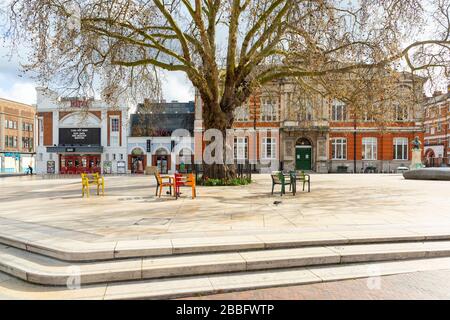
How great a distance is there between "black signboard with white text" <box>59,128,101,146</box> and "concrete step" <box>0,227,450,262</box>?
35.4 m

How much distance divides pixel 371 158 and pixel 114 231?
118ft

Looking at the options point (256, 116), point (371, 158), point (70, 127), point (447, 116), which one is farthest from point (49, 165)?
point (447, 116)

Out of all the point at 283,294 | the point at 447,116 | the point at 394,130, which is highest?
the point at 447,116

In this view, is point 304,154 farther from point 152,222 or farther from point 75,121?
point 152,222

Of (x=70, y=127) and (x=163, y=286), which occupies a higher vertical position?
(x=70, y=127)

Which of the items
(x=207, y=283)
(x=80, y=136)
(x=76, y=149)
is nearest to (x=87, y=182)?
(x=207, y=283)

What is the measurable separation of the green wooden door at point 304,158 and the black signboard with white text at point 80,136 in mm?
25380

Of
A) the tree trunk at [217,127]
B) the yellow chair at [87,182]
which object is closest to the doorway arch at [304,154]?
the tree trunk at [217,127]

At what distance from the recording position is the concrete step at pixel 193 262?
14.4 ft

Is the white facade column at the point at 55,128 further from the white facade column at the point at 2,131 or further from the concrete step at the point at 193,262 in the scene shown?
the concrete step at the point at 193,262

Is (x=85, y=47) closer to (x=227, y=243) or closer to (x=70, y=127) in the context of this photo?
(x=227, y=243)

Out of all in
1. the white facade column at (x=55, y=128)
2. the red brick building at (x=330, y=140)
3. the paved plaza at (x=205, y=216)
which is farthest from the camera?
the white facade column at (x=55, y=128)

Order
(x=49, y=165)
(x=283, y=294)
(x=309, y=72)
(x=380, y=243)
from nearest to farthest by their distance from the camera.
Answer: (x=283, y=294) < (x=380, y=243) < (x=309, y=72) < (x=49, y=165)

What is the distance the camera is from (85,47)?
1406 centimetres
